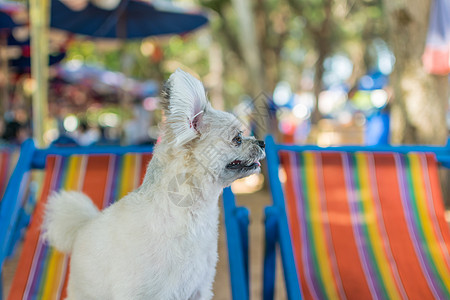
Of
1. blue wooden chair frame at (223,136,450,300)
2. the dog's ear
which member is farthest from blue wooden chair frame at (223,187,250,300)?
the dog's ear

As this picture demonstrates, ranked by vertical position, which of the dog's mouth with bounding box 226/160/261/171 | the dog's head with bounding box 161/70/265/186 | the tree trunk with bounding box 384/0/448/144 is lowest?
the dog's mouth with bounding box 226/160/261/171

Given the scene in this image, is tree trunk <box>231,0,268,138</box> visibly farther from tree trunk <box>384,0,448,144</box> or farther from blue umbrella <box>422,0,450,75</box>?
blue umbrella <box>422,0,450,75</box>

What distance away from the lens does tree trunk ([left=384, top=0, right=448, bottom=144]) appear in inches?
219

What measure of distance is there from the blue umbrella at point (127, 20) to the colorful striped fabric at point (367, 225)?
13.9 ft

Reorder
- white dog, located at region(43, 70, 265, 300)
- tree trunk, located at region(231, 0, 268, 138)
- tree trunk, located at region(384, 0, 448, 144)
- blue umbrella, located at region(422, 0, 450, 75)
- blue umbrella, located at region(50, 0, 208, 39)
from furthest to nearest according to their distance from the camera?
1. tree trunk, located at region(231, 0, 268, 138)
2. blue umbrella, located at region(50, 0, 208, 39)
3. tree trunk, located at region(384, 0, 448, 144)
4. blue umbrella, located at region(422, 0, 450, 75)
5. white dog, located at region(43, 70, 265, 300)

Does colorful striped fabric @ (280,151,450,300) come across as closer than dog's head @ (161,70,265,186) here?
No

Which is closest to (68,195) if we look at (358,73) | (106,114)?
(358,73)

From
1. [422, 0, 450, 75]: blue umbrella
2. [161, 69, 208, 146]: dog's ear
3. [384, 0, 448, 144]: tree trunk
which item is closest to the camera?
[161, 69, 208, 146]: dog's ear

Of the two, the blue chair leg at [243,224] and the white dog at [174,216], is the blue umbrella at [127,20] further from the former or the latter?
the white dog at [174,216]

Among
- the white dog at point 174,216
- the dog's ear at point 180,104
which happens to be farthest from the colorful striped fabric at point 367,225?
the dog's ear at point 180,104

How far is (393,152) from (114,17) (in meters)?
5.14

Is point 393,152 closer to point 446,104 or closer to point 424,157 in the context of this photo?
point 424,157

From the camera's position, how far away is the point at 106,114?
Answer: 3781 centimetres

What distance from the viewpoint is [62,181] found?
279 centimetres
